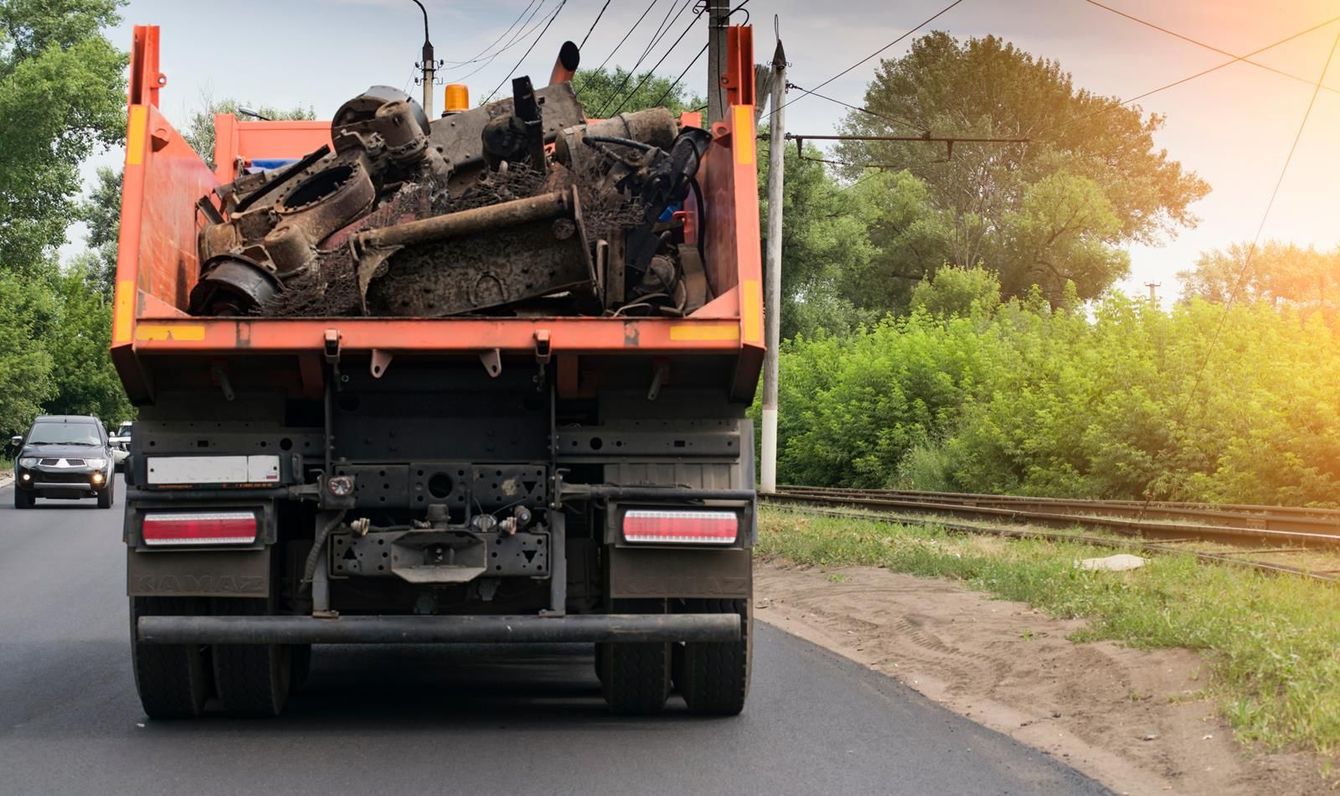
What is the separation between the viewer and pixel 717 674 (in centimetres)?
819

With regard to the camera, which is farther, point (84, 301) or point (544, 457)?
point (84, 301)

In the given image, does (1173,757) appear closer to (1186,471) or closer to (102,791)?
(102,791)

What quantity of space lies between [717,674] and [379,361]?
2229 millimetres

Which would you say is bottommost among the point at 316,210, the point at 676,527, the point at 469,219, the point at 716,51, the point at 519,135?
the point at 676,527

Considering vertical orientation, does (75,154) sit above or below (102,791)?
above

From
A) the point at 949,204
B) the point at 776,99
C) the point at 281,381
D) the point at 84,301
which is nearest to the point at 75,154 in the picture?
→ the point at 84,301

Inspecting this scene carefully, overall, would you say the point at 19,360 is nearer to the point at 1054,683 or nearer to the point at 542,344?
the point at 1054,683

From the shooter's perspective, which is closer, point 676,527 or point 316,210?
point 676,527

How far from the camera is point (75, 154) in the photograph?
2068 inches

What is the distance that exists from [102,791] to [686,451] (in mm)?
2797

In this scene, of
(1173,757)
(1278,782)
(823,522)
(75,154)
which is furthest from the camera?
(75,154)

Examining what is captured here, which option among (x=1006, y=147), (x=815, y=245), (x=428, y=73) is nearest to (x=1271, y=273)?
(x=1006, y=147)

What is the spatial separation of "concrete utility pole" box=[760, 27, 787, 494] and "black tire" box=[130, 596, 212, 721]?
19.1m

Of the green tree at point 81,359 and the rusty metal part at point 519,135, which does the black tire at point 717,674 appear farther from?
the green tree at point 81,359
